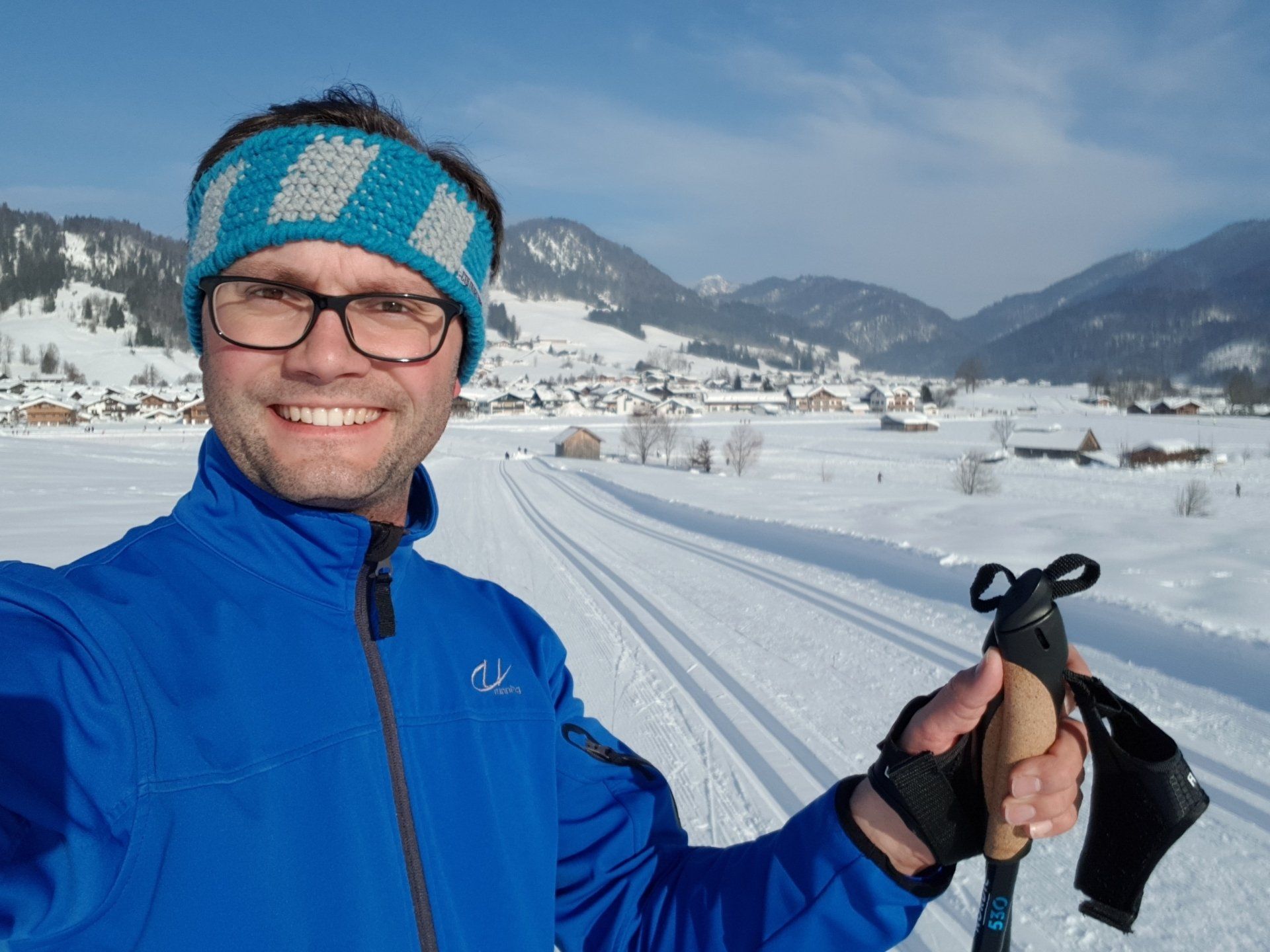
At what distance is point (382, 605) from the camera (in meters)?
1.26

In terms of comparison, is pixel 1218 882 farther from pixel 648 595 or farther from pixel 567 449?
pixel 567 449

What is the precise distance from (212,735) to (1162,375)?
217524mm

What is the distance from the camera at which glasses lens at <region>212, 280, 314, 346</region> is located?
3.99 feet

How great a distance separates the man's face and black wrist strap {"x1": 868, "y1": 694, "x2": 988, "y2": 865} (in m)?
0.98

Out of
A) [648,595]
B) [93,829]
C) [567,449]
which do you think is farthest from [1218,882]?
[567,449]


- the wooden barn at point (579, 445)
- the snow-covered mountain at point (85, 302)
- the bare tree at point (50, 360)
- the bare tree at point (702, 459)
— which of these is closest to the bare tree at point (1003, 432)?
the bare tree at point (702, 459)

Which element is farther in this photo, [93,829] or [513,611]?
[513,611]

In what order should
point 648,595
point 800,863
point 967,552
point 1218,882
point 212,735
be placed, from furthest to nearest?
point 967,552, point 648,595, point 1218,882, point 800,863, point 212,735

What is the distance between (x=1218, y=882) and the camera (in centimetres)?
330

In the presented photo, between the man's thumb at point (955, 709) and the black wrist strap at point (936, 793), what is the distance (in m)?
0.02

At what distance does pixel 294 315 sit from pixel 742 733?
14.8 feet

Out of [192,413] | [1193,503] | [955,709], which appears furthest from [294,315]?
[192,413]

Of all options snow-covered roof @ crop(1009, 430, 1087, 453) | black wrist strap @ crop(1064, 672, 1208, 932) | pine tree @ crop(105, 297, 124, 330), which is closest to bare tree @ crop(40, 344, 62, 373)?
pine tree @ crop(105, 297, 124, 330)

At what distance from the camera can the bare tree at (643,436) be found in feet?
152
